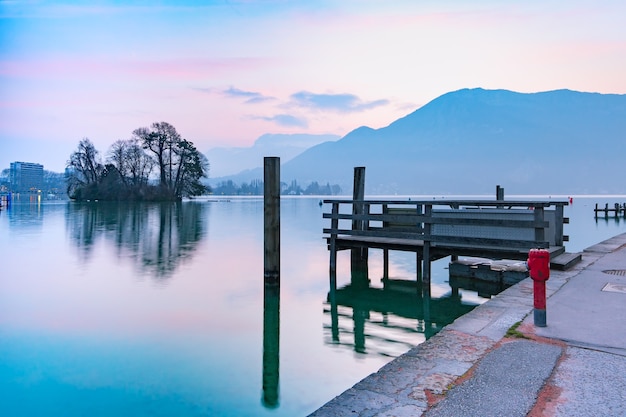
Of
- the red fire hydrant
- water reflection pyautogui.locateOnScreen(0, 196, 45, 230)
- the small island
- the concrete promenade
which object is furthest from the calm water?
the small island

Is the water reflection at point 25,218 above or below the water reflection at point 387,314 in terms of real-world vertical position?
above

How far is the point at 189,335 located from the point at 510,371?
7253 millimetres

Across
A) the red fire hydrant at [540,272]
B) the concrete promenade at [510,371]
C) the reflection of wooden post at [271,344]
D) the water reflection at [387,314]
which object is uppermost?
the red fire hydrant at [540,272]

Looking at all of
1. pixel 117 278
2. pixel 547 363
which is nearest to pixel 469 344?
pixel 547 363

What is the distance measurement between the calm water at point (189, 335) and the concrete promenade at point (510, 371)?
7.45ft

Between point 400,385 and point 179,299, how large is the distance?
1038 centimetres

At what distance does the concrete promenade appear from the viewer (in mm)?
3898

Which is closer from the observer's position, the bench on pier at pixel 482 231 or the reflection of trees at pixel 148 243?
the bench on pier at pixel 482 231

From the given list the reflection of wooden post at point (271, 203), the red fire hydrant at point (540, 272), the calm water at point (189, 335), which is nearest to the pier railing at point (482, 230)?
the calm water at point (189, 335)

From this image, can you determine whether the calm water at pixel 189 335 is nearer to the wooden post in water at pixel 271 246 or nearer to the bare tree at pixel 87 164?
the wooden post in water at pixel 271 246

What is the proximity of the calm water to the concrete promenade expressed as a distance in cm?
227

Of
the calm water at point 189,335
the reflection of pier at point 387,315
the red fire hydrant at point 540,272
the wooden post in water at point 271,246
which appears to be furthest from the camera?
the wooden post in water at point 271,246

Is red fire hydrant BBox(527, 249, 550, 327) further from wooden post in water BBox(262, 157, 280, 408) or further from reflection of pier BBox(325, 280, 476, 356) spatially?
wooden post in water BBox(262, 157, 280, 408)

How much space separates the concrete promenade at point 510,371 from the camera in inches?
153
